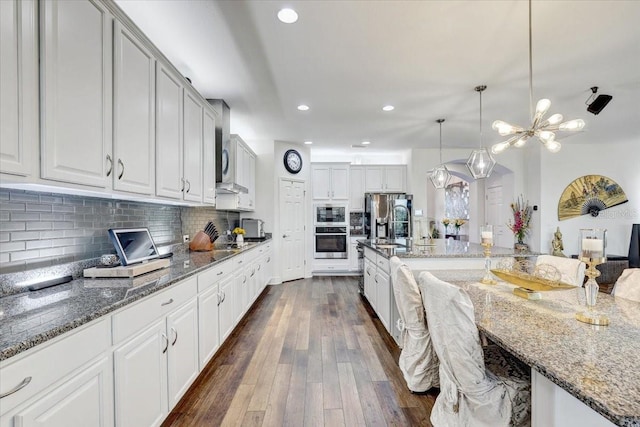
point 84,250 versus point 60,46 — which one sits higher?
point 60,46

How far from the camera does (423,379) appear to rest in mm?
2023

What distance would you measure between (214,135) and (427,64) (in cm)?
228

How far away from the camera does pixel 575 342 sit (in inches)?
42.4

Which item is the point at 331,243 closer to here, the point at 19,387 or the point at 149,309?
the point at 149,309

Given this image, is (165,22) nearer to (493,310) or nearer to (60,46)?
(60,46)

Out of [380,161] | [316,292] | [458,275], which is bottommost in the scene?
[316,292]

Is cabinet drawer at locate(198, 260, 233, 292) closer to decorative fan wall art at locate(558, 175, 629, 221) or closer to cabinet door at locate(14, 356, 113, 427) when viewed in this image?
cabinet door at locate(14, 356, 113, 427)

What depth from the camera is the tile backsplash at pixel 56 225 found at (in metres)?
1.40

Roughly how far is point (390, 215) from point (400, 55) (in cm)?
374

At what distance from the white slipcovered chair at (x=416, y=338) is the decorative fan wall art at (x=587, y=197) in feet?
17.4

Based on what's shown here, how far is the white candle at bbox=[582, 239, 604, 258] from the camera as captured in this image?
126 cm

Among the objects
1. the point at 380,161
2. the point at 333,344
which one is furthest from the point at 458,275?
the point at 380,161

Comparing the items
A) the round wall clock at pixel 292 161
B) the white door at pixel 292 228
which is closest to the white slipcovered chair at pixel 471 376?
the white door at pixel 292 228

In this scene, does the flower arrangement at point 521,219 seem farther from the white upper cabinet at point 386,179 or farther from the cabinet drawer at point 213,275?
the cabinet drawer at point 213,275
